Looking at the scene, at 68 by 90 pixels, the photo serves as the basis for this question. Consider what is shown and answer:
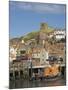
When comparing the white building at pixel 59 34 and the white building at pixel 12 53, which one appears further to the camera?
the white building at pixel 59 34

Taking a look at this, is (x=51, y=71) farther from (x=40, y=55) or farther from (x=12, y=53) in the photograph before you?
(x=12, y=53)

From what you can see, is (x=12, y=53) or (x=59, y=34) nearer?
(x=12, y=53)

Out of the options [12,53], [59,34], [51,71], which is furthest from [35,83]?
[59,34]

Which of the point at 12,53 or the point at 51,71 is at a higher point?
the point at 12,53

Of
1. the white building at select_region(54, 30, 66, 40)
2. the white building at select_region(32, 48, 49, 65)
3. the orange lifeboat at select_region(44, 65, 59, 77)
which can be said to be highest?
the white building at select_region(54, 30, 66, 40)

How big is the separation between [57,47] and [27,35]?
31 cm

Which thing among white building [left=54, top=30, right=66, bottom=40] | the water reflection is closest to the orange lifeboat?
the water reflection

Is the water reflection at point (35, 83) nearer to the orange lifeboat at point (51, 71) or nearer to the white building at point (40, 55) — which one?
the orange lifeboat at point (51, 71)

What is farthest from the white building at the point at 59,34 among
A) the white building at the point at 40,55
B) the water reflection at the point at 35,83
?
the water reflection at the point at 35,83

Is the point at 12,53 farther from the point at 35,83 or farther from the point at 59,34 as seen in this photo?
the point at 59,34

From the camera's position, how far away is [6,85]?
2078 millimetres

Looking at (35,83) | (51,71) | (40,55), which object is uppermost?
(40,55)

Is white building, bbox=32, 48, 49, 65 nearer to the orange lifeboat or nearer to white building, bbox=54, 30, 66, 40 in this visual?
the orange lifeboat

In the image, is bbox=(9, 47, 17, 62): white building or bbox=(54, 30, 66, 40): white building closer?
bbox=(9, 47, 17, 62): white building
